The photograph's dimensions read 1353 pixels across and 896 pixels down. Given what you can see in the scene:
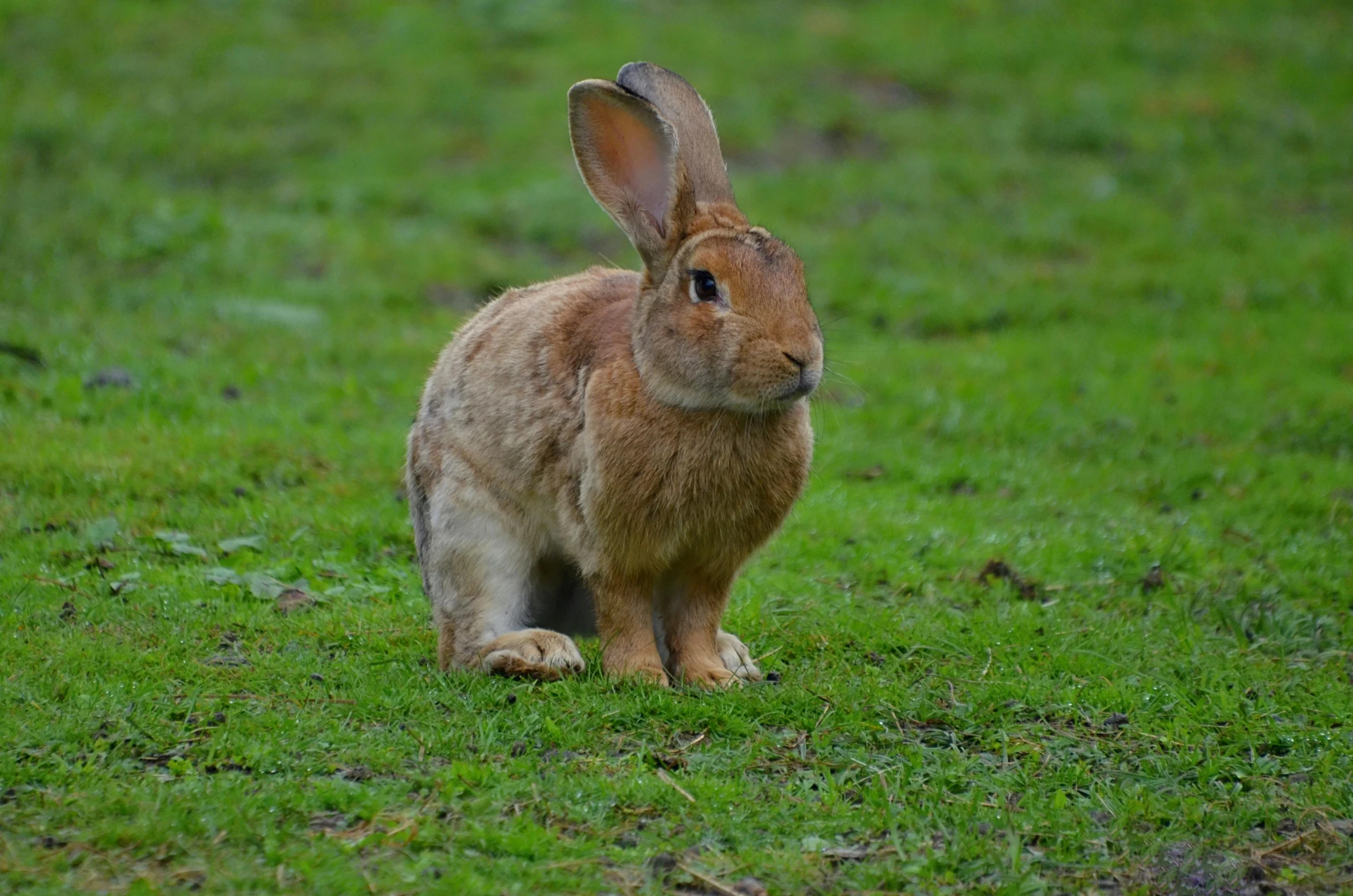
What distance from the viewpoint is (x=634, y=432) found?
489 centimetres

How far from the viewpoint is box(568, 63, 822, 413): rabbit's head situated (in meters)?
4.68

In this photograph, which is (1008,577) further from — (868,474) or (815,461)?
(815,461)

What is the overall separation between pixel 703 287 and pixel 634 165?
0.57 m

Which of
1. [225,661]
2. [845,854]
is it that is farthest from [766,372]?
[225,661]

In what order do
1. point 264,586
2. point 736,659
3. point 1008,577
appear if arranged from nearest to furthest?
point 736,659
point 264,586
point 1008,577

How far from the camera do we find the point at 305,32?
17062mm

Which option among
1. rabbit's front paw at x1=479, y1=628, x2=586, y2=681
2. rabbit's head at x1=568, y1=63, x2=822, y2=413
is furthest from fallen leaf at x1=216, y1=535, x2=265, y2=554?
rabbit's head at x1=568, y1=63, x2=822, y2=413

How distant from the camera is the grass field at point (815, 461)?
4.16 m

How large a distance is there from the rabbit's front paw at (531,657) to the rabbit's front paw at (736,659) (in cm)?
53

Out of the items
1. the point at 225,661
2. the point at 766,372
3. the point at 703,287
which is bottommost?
the point at 225,661

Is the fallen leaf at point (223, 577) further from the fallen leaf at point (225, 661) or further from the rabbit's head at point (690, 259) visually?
the rabbit's head at point (690, 259)

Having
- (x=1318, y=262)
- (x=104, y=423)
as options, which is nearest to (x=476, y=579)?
(x=104, y=423)

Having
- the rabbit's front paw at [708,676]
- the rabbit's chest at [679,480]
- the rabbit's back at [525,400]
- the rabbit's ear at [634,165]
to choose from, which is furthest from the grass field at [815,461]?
the rabbit's ear at [634,165]

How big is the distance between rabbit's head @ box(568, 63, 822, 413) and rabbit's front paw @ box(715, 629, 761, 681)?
3.30 feet
